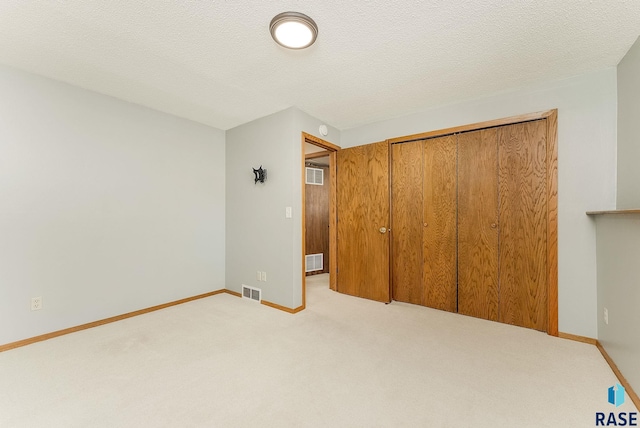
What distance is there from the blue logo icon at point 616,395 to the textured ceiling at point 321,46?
89.3 inches

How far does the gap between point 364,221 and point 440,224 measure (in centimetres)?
92

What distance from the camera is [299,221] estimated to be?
2967mm

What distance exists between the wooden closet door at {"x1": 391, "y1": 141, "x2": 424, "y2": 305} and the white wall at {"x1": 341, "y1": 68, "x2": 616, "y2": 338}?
3.94 feet

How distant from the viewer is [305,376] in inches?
68.3

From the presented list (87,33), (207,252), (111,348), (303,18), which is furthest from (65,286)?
(303,18)

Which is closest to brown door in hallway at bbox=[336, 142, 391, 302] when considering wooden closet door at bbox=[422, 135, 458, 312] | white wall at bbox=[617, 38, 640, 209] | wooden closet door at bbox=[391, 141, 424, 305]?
wooden closet door at bbox=[391, 141, 424, 305]

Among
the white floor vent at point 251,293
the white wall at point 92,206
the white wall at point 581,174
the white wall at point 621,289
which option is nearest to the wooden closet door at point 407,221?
the white wall at point 581,174

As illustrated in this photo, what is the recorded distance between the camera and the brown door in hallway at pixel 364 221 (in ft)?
10.5

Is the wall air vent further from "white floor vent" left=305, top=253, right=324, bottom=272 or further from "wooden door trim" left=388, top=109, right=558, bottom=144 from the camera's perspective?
"wooden door trim" left=388, top=109, right=558, bottom=144

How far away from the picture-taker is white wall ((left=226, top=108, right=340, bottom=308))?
291cm

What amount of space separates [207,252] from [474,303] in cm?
331

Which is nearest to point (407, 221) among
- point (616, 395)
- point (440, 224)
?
point (440, 224)

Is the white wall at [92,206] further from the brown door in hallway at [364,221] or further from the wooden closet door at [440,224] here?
the wooden closet door at [440,224]

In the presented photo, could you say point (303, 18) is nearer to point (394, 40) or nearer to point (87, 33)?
point (394, 40)
